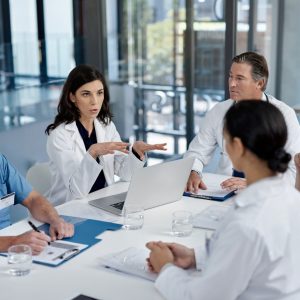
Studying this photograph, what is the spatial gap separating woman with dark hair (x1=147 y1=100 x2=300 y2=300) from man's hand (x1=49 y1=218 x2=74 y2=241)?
759 mm

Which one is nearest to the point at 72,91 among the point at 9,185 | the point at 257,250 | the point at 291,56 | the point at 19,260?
the point at 9,185

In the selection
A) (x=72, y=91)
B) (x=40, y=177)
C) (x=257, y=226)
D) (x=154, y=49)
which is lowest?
(x=40, y=177)

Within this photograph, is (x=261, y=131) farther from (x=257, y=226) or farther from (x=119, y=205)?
(x=119, y=205)

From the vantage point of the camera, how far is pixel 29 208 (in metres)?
2.48

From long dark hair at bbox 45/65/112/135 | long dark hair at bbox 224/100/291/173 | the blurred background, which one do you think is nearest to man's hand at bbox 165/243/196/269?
long dark hair at bbox 224/100/291/173

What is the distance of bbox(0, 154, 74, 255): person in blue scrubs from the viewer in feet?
6.47

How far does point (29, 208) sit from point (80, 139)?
67cm

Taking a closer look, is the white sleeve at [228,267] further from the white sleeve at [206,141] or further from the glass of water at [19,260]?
the white sleeve at [206,141]

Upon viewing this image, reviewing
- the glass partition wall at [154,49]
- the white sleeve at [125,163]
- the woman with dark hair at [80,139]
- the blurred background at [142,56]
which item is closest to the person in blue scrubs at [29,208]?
the woman with dark hair at [80,139]

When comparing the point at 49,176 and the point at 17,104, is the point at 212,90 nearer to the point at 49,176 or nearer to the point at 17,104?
the point at 17,104

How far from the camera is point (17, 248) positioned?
6.10ft

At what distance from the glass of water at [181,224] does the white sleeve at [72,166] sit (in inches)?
26.8

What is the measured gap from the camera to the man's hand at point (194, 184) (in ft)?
9.10

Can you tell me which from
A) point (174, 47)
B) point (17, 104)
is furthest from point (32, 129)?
point (174, 47)
